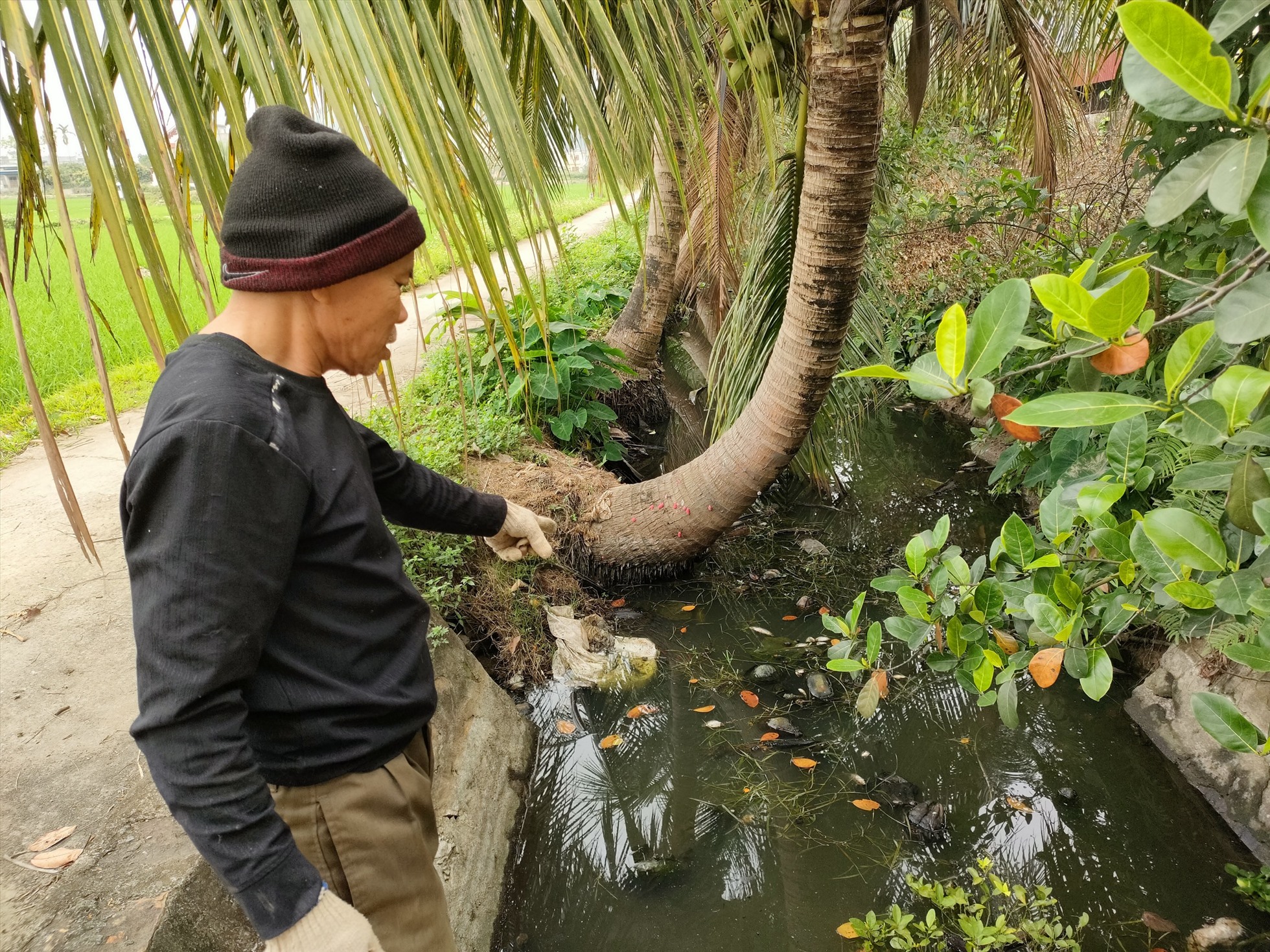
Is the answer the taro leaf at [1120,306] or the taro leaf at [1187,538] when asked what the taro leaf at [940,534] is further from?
the taro leaf at [1120,306]

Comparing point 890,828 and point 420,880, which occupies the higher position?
point 420,880

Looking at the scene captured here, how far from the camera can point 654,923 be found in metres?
2.28

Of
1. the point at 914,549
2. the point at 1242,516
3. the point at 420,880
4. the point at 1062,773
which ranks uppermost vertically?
the point at 1242,516

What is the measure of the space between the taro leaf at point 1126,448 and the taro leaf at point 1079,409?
48 centimetres

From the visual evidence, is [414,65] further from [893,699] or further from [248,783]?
[893,699]

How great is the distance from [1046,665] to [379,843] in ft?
3.67

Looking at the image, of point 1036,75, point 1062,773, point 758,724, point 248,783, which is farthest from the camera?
point 1036,75

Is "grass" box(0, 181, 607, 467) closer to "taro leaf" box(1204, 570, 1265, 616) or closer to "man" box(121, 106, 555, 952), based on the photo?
"man" box(121, 106, 555, 952)

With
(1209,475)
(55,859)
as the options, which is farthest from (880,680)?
(55,859)

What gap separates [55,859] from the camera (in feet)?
5.84

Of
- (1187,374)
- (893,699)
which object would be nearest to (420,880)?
(1187,374)

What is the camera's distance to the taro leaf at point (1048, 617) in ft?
4.02

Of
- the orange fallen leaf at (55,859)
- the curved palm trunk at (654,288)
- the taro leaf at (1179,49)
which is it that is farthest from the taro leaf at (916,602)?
the curved palm trunk at (654,288)

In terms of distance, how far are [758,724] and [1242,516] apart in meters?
2.24
